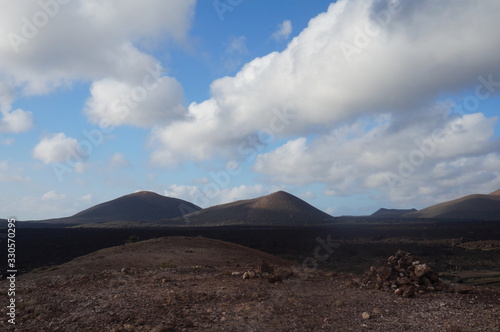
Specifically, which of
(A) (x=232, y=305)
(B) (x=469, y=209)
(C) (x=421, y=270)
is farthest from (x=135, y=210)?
(C) (x=421, y=270)

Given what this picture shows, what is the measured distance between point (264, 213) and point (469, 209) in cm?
7780

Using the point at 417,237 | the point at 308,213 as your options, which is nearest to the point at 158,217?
the point at 308,213

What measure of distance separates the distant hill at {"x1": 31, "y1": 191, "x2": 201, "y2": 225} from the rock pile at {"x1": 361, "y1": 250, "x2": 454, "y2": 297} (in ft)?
497

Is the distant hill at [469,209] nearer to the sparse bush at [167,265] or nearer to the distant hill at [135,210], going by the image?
the distant hill at [135,210]

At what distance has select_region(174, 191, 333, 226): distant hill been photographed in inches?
5117

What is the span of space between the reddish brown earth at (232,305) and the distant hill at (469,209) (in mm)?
150966

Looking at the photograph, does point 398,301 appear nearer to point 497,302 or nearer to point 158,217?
point 497,302

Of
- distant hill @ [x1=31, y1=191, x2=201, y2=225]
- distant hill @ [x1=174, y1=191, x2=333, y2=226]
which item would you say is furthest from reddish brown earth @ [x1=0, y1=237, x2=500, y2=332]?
distant hill @ [x1=31, y1=191, x2=201, y2=225]

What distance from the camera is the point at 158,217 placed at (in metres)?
170

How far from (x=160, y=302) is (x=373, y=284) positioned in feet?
20.4

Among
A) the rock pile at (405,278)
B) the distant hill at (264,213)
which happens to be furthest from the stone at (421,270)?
the distant hill at (264,213)

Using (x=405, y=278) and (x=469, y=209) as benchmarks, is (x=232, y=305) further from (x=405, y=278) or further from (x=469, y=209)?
(x=469, y=209)

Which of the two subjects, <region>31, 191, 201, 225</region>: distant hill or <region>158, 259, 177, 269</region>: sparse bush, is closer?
<region>158, 259, 177, 269</region>: sparse bush

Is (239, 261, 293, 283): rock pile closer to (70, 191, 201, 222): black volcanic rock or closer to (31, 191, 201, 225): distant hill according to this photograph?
(31, 191, 201, 225): distant hill
